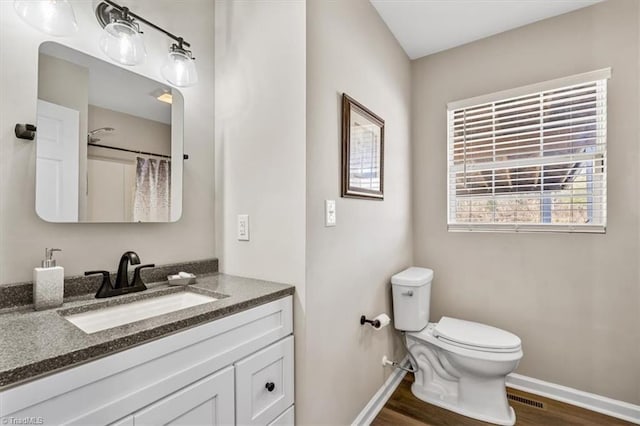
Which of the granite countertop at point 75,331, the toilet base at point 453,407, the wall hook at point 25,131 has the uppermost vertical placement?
the wall hook at point 25,131

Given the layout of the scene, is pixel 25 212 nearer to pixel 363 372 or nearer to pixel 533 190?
pixel 363 372

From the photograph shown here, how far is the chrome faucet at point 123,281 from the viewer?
1184 millimetres

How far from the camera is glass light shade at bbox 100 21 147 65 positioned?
1.22 meters

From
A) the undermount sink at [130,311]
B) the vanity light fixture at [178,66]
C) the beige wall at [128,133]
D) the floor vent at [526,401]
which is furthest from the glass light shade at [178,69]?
the floor vent at [526,401]

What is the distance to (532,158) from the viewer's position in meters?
2.11

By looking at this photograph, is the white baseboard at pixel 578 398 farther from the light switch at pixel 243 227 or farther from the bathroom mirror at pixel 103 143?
the bathroom mirror at pixel 103 143

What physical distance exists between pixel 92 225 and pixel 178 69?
2.64ft

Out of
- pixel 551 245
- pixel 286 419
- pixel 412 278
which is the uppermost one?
pixel 551 245

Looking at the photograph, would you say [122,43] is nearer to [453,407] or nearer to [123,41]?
[123,41]

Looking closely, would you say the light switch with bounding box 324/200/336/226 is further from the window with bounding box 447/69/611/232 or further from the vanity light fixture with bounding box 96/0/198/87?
the window with bounding box 447/69/611/232

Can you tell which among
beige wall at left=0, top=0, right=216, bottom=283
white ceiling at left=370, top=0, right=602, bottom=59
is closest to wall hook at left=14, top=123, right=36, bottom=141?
beige wall at left=0, top=0, right=216, bottom=283

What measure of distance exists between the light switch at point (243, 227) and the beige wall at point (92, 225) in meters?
0.21

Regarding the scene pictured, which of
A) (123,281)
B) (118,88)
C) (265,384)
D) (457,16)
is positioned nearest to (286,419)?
(265,384)

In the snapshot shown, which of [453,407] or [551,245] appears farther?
[551,245]
